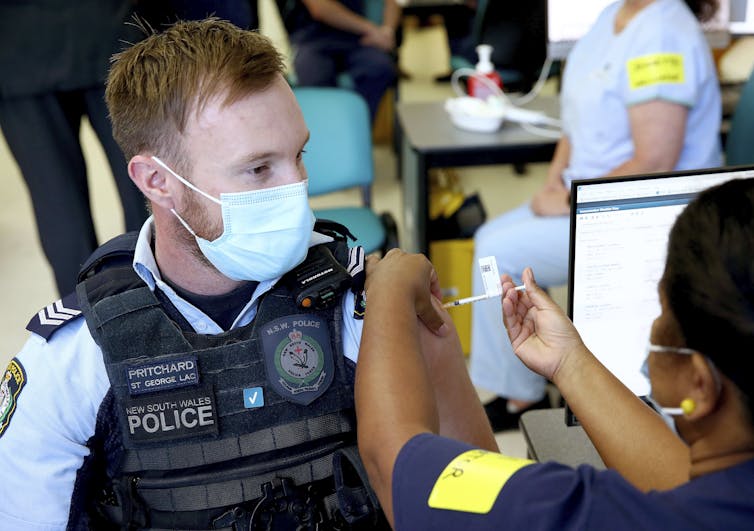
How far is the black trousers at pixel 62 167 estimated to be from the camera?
250cm

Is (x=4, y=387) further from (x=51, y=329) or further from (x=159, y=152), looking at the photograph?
(x=159, y=152)

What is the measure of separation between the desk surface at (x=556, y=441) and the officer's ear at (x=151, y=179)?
0.71 m

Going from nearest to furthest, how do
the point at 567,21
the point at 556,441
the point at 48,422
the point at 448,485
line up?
the point at 448,485, the point at 48,422, the point at 556,441, the point at 567,21

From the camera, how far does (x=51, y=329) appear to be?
3.72 feet

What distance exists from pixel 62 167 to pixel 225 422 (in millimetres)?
1732

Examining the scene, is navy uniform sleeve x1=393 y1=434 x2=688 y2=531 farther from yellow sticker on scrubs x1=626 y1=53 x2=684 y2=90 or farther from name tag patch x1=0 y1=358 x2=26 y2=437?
yellow sticker on scrubs x1=626 y1=53 x2=684 y2=90

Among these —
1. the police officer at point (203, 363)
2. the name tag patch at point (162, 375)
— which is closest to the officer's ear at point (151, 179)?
the police officer at point (203, 363)

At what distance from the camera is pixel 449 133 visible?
8.65 feet

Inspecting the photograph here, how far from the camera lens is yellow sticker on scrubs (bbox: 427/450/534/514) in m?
0.80

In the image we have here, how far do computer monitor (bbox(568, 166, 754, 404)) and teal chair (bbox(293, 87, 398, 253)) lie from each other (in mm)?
1312

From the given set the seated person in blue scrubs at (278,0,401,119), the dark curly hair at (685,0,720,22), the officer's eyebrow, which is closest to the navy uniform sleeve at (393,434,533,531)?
the officer's eyebrow

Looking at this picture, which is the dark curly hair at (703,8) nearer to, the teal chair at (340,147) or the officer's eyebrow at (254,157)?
the teal chair at (340,147)

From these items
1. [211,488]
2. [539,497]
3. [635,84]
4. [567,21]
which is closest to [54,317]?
[211,488]

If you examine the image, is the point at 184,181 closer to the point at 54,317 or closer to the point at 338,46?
the point at 54,317
